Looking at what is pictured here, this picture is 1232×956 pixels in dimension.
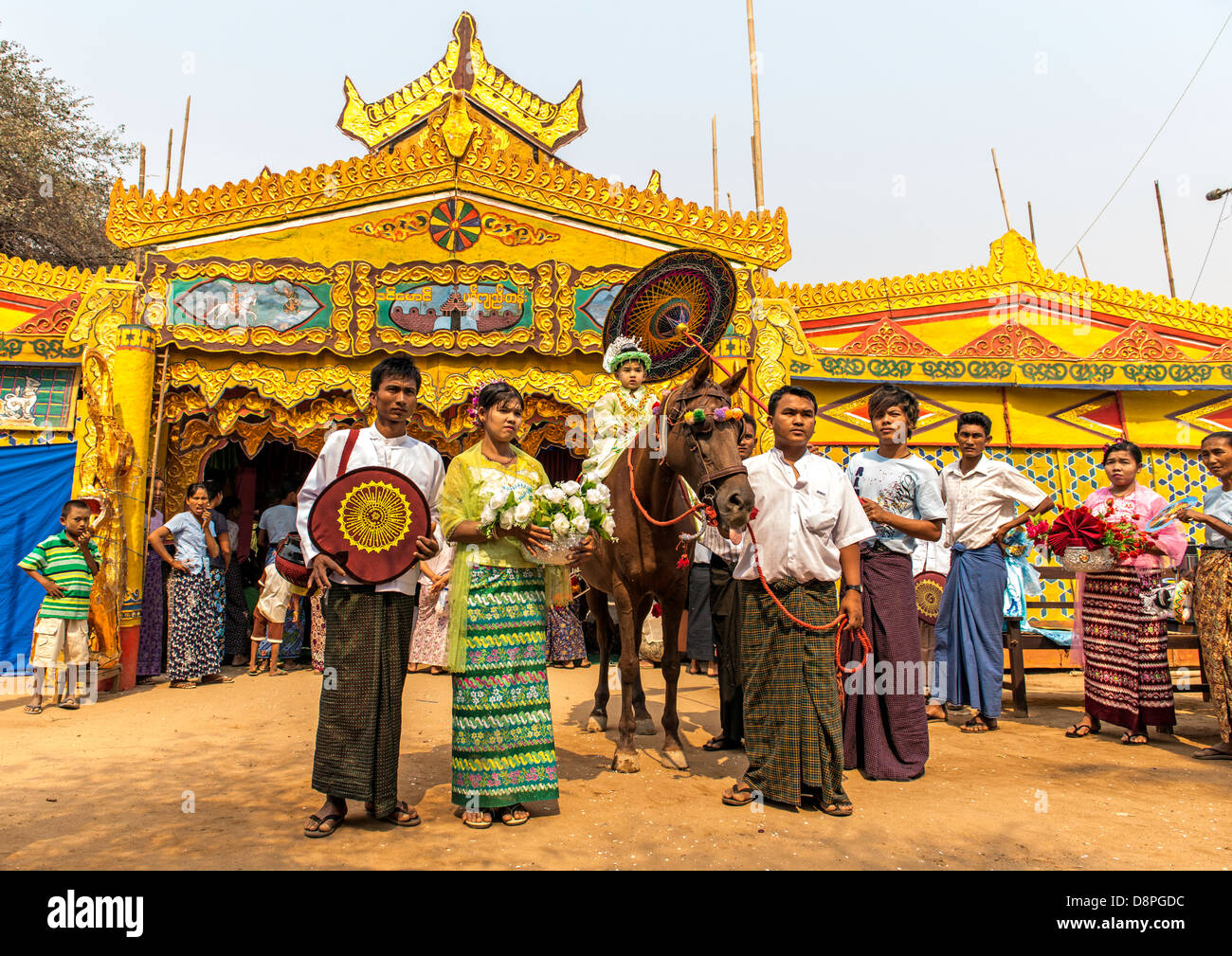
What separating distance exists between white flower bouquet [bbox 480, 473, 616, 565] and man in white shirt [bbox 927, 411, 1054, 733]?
3332mm

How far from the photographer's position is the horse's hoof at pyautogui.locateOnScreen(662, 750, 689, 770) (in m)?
4.51

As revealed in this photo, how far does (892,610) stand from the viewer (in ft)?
14.6

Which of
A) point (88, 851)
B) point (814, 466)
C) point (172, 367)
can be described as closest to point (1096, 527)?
point (814, 466)

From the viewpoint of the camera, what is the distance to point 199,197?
317 inches

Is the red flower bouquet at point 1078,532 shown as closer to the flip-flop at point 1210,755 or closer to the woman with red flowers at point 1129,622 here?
the woman with red flowers at point 1129,622

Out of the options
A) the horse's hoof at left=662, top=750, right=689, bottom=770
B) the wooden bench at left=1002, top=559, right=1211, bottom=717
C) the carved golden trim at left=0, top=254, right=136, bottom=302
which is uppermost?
the carved golden trim at left=0, top=254, right=136, bottom=302

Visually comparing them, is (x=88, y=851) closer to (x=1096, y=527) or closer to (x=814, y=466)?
(x=814, y=466)

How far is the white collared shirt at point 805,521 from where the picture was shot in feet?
12.6

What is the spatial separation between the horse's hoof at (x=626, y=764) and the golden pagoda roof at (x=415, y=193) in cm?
586

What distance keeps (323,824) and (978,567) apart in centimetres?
485

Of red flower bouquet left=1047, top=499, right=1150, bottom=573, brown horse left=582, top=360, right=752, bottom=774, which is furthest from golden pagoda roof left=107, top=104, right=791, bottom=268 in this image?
red flower bouquet left=1047, top=499, right=1150, bottom=573

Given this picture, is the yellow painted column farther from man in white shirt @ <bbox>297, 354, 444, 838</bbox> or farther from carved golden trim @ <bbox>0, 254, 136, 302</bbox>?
man in white shirt @ <bbox>297, 354, 444, 838</bbox>

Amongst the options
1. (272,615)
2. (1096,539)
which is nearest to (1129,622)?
(1096,539)

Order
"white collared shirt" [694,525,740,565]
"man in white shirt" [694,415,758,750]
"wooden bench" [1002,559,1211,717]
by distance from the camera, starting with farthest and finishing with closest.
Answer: "wooden bench" [1002,559,1211,717]
"white collared shirt" [694,525,740,565]
"man in white shirt" [694,415,758,750]
